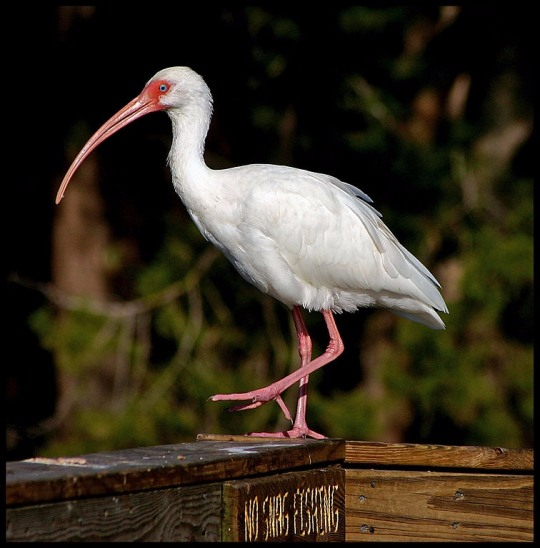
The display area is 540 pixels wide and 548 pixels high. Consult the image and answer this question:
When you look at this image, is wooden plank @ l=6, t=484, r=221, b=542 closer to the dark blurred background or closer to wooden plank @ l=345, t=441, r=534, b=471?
wooden plank @ l=345, t=441, r=534, b=471

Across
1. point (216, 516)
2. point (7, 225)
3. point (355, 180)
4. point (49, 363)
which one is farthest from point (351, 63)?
point (216, 516)

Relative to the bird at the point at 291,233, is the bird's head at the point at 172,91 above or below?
above

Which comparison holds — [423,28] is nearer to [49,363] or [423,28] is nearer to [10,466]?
[49,363]

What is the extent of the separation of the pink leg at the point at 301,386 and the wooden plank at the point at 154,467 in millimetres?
1083

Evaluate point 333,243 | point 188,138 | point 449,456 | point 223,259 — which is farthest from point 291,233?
point 223,259

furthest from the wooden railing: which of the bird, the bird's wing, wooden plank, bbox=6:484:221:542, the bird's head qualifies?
the bird's head

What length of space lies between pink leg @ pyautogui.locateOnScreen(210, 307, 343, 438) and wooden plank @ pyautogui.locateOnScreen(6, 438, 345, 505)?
3.55 feet

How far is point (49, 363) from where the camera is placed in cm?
1427

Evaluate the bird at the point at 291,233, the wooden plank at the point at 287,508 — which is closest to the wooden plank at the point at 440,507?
the wooden plank at the point at 287,508

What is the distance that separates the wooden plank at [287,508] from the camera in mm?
3736

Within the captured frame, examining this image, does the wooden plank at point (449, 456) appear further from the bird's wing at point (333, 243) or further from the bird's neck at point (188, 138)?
the bird's neck at point (188, 138)

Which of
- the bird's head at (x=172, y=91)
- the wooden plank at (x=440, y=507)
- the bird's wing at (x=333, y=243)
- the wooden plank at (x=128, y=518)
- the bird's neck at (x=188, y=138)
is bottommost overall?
the wooden plank at (x=440, y=507)

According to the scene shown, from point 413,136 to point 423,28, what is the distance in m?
1.15

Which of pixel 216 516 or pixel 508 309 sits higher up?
pixel 508 309
